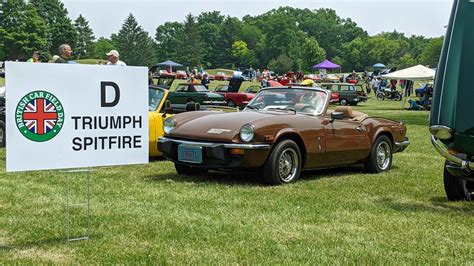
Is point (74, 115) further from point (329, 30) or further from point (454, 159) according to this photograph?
point (329, 30)

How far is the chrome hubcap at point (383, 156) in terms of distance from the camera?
9.39m

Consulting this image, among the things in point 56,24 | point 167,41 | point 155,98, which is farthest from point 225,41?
point 155,98

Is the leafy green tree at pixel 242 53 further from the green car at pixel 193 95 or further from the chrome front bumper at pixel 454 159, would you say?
the chrome front bumper at pixel 454 159

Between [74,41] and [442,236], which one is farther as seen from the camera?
[74,41]

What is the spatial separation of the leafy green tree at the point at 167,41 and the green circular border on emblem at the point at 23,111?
13314 cm

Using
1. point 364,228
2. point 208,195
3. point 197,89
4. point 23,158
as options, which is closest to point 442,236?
point 364,228

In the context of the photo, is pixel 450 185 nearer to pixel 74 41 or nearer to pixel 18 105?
pixel 18 105

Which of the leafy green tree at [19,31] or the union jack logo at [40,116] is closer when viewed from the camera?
the union jack logo at [40,116]

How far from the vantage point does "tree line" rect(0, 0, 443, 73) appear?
115 m

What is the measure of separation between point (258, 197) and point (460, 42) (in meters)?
2.69

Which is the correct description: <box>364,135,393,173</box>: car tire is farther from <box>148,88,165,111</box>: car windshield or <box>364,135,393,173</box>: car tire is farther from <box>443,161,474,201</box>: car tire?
<box>148,88,165,111</box>: car windshield

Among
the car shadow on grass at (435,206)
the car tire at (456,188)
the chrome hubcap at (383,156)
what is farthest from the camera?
the chrome hubcap at (383,156)

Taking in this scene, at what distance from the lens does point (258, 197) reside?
6.68 meters

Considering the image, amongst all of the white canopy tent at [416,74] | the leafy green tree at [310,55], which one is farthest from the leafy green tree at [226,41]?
the white canopy tent at [416,74]
